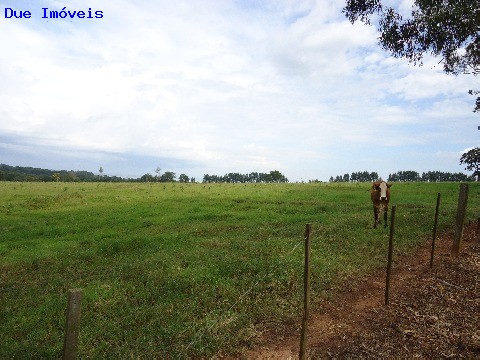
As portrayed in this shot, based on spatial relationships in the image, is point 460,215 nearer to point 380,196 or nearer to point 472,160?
point 380,196

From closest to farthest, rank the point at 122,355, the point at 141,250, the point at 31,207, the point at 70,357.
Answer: the point at 70,357 < the point at 122,355 < the point at 141,250 < the point at 31,207

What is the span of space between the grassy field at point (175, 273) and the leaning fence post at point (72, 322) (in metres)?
2.81

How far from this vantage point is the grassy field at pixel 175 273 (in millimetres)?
7383

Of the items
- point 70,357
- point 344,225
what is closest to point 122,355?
point 70,357

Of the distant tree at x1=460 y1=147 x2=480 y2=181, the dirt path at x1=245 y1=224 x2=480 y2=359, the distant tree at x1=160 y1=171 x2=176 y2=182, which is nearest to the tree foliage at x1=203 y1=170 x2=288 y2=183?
the distant tree at x1=160 y1=171 x2=176 y2=182

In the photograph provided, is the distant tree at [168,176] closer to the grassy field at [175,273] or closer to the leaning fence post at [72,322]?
the grassy field at [175,273]

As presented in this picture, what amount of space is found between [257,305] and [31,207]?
2683cm

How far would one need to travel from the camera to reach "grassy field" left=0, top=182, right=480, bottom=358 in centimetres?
738

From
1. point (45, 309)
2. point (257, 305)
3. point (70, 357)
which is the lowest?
point (45, 309)

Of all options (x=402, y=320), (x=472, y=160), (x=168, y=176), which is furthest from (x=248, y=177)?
(x=402, y=320)

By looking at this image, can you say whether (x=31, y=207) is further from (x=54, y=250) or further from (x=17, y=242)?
(x=54, y=250)

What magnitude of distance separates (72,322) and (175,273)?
680 cm

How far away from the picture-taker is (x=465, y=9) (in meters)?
12.8

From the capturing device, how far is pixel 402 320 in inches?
279
